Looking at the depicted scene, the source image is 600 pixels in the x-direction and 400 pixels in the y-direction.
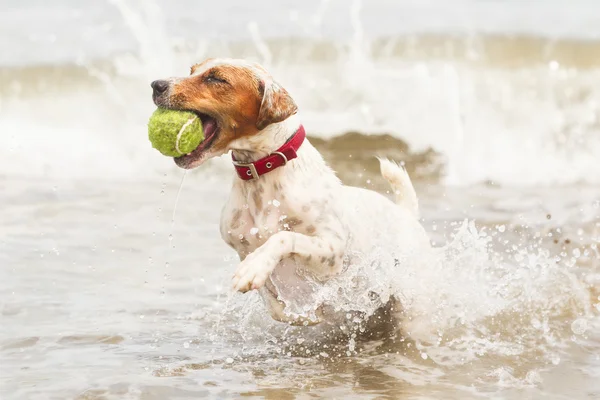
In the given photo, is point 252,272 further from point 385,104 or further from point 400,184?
point 385,104

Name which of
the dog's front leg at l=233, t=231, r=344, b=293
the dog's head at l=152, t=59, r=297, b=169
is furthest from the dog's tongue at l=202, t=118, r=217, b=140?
the dog's front leg at l=233, t=231, r=344, b=293

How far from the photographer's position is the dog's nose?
13.0 ft

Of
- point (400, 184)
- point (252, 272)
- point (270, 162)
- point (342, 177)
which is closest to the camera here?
point (252, 272)

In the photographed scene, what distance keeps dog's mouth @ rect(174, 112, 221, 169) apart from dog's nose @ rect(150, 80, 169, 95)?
170 millimetres

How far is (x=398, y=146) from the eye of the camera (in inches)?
468

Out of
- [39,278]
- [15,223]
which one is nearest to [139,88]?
[15,223]

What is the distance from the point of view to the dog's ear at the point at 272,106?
4.02 meters

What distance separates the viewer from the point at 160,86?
397 centimetres

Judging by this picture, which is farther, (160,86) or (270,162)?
(270,162)

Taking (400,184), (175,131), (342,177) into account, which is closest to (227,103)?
(175,131)

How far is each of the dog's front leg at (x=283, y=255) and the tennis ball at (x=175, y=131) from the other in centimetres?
52

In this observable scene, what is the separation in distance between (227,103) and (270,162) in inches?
13.0

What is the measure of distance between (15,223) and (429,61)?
10.3 meters

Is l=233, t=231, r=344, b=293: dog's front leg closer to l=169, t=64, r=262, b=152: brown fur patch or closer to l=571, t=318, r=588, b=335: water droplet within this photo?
l=169, t=64, r=262, b=152: brown fur patch
